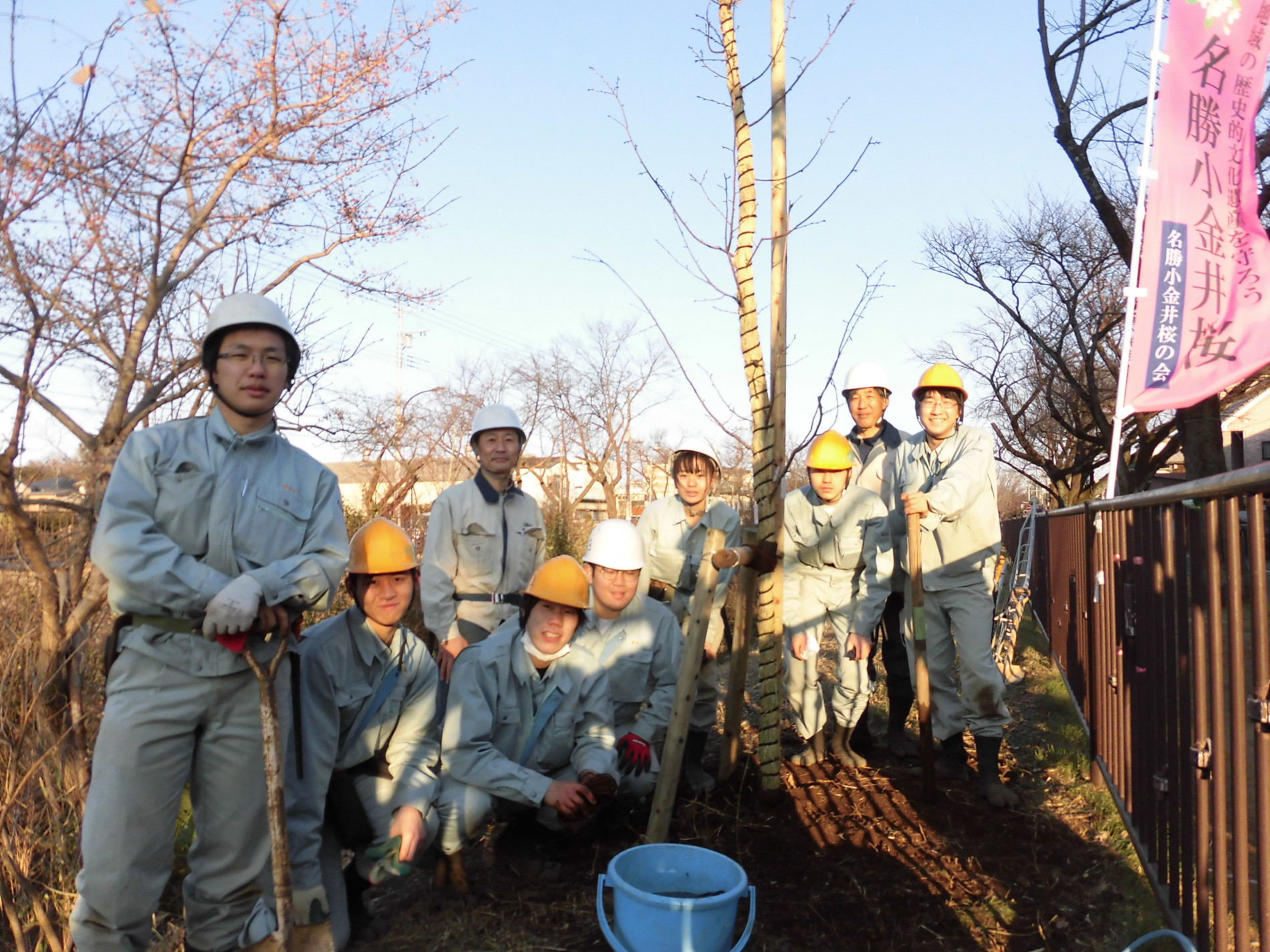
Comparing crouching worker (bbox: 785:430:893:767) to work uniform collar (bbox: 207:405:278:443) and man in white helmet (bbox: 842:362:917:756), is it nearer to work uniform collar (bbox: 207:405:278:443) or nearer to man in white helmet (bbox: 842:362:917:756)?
man in white helmet (bbox: 842:362:917:756)

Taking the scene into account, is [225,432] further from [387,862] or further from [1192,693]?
[1192,693]

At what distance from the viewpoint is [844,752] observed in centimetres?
501

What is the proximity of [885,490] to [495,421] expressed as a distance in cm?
241

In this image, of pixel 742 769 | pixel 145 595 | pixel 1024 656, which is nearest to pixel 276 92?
pixel 145 595

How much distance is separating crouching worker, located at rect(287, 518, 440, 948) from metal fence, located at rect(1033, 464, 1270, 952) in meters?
2.47

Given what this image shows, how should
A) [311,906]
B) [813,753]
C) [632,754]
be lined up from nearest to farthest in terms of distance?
[311,906] < [632,754] < [813,753]

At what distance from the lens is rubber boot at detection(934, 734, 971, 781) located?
15.5 ft

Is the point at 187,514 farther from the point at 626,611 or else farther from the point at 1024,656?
the point at 1024,656

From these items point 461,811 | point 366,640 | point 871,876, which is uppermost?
point 366,640

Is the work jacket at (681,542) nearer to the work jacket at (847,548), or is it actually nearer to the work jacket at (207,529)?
the work jacket at (847,548)

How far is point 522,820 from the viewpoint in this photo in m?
3.69

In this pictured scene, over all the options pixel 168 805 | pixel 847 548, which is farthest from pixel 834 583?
pixel 168 805

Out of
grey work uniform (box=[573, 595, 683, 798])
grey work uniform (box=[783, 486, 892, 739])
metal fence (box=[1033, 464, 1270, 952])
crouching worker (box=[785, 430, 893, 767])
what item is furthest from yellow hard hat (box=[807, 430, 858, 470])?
metal fence (box=[1033, 464, 1270, 952])

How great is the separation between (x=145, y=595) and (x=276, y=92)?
3.73m
